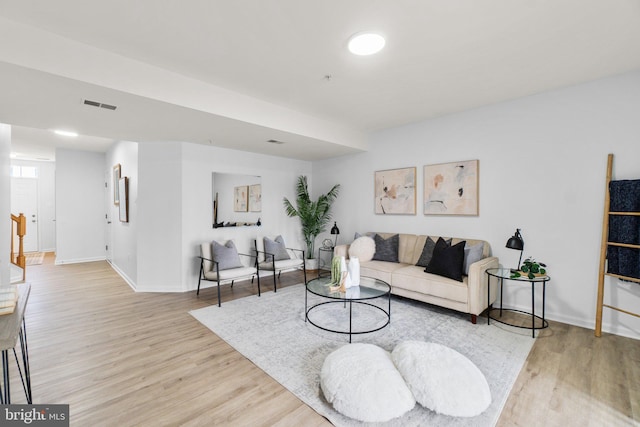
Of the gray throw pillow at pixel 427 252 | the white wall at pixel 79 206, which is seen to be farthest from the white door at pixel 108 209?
the gray throw pillow at pixel 427 252

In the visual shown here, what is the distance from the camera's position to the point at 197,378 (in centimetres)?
213

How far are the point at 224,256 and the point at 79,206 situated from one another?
501cm

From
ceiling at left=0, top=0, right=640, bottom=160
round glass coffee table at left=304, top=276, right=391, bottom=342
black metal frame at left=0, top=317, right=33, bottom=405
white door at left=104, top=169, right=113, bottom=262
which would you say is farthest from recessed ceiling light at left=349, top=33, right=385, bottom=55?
white door at left=104, top=169, right=113, bottom=262

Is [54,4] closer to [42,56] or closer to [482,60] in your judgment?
[42,56]

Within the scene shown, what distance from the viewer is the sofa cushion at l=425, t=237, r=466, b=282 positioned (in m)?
3.26

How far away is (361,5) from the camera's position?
181 centimetres

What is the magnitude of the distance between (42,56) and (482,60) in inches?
135

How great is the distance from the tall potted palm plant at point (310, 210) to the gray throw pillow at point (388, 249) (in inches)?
60.2

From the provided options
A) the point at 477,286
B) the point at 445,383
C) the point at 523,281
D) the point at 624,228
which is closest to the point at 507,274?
the point at 523,281

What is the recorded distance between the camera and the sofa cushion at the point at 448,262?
128 inches

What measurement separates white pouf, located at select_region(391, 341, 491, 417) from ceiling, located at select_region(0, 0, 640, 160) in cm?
231

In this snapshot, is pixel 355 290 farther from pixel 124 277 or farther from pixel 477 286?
pixel 124 277

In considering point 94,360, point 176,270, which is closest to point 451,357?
point 94,360

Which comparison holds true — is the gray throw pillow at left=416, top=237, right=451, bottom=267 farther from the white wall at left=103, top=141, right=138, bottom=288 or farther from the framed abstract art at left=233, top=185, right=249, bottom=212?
the white wall at left=103, top=141, right=138, bottom=288
